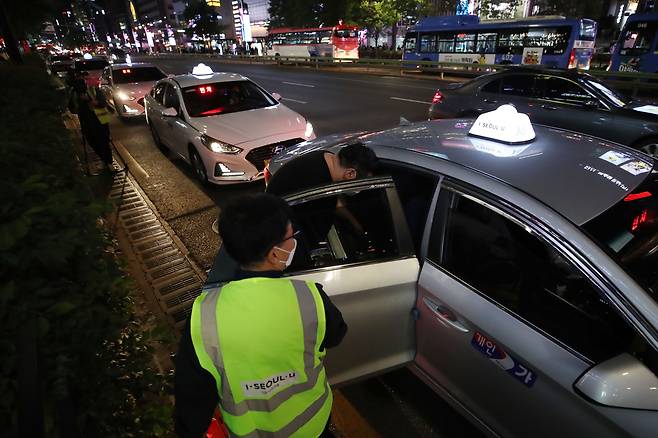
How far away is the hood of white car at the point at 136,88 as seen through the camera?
440 inches

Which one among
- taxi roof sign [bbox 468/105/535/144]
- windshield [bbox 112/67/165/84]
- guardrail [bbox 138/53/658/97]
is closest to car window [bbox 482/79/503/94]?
guardrail [bbox 138/53/658/97]

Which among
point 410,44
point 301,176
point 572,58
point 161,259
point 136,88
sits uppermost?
point 301,176

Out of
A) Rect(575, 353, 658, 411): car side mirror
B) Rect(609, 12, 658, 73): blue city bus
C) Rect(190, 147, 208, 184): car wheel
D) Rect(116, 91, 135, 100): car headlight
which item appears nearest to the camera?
Rect(575, 353, 658, 411): car side mirror

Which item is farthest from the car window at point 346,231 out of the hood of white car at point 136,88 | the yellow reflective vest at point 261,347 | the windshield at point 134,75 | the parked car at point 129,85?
the windshield at point 134,75

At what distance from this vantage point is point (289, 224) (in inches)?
54.1

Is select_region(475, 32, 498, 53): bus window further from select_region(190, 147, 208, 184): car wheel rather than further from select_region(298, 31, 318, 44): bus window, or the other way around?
select_region(190, 147, 208, 184): car wheel

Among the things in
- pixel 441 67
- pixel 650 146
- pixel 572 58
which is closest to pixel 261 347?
pixel 650 146

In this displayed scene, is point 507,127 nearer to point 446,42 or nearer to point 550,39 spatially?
point 550,39

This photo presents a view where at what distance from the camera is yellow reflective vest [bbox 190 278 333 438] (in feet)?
3.95

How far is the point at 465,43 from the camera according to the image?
67.8 feet

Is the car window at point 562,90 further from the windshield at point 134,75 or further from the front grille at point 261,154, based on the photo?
the windshield at point 134,75

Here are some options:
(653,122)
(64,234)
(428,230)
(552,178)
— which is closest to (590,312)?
(552,178)

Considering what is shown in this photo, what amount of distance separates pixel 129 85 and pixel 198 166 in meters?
7.24

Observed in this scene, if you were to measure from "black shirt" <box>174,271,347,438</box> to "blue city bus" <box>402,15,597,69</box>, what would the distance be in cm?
1990
